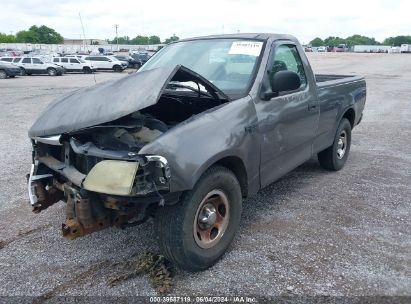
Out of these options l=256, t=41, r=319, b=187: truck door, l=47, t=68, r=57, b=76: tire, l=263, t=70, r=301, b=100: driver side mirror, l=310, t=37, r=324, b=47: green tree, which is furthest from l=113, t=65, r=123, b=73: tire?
l=310, t=37, r=324, b=47: green tree

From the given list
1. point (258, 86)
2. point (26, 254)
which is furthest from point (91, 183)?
point (258, 86)

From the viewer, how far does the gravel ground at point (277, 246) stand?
305cm

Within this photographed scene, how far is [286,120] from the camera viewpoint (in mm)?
4047

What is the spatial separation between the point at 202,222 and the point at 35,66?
31.5 metres

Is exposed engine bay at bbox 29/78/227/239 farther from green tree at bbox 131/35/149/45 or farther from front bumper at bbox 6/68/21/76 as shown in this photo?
green tree at bbox 131/35/149/45

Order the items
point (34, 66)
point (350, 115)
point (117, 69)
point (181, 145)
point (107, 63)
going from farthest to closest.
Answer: point (117, 69), point (107, 63), point (34, 66), point (350, 115), point (181, 145)

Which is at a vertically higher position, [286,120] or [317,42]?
[317,42]

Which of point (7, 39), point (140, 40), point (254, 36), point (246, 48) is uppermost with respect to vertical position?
point (140, 40)

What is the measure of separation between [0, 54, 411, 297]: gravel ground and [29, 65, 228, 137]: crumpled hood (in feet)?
3.67

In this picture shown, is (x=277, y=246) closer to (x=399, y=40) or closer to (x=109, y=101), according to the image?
(x=109, y=101)

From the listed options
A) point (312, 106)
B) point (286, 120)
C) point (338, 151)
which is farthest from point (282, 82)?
point (338, 151)

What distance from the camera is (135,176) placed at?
264cm

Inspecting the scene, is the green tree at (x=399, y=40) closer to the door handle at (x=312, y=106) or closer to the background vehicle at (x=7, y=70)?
the background vehicle at (x=7, y=70)

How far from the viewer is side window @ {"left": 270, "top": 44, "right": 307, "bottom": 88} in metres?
4.19
